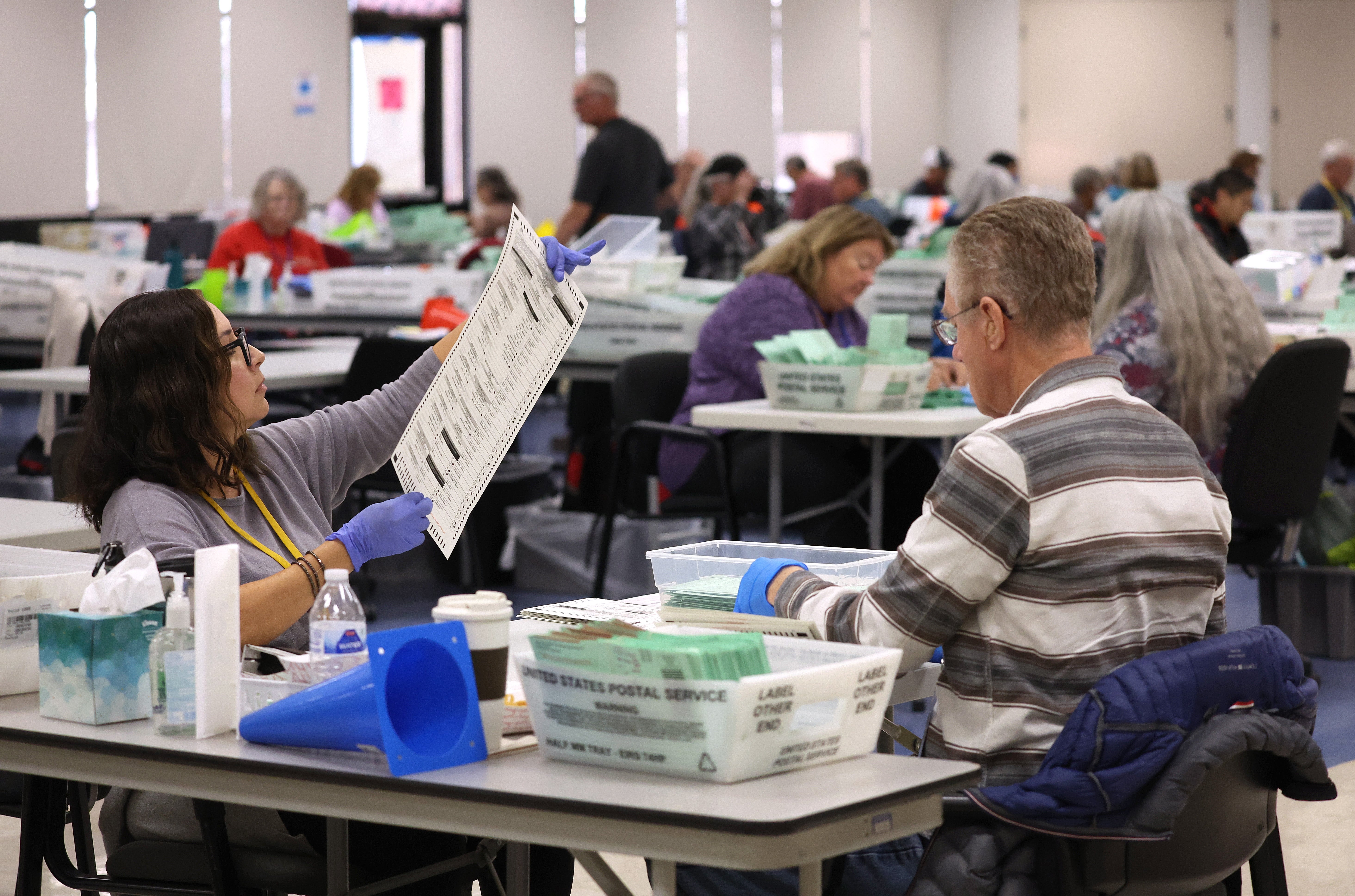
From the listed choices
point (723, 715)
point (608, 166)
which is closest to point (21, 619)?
point (723, 715)

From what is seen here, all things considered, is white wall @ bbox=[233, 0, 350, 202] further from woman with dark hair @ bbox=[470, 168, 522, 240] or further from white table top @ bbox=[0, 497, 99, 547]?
white table top @ bbox=[0, 497, 99, 547]

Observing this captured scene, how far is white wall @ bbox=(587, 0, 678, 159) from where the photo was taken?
50.4ft

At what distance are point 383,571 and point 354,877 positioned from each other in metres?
3.93

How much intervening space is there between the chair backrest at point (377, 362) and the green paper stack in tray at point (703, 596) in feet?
9.60

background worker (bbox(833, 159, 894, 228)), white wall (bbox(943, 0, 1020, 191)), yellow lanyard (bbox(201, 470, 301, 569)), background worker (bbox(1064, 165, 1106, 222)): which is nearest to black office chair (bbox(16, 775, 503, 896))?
yellow lanyard (bbox(201, 470, 301, 569))

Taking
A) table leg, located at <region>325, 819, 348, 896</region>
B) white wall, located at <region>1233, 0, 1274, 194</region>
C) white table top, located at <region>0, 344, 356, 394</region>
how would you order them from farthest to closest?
white wall, located at <region>1233, 0, 1274, 194</region>
white table top, located at <region>0, 344, 356, 394</region>
table leg, located at <region>325, 819, 348, 896</region>

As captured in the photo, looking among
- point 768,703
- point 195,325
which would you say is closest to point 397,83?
point 195,325

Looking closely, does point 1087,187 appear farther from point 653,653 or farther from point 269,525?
point 653,653

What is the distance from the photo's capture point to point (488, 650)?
1.44 meters

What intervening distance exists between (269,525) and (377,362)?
270cm

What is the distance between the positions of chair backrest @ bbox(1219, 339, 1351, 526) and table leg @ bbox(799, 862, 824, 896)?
2824 millimetres

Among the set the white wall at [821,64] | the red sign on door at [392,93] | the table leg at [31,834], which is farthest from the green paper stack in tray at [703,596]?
the white wall at [821,64]

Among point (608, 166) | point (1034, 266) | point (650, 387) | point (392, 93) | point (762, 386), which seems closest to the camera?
point (1034, 266)

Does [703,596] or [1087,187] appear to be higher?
[1087,187]
